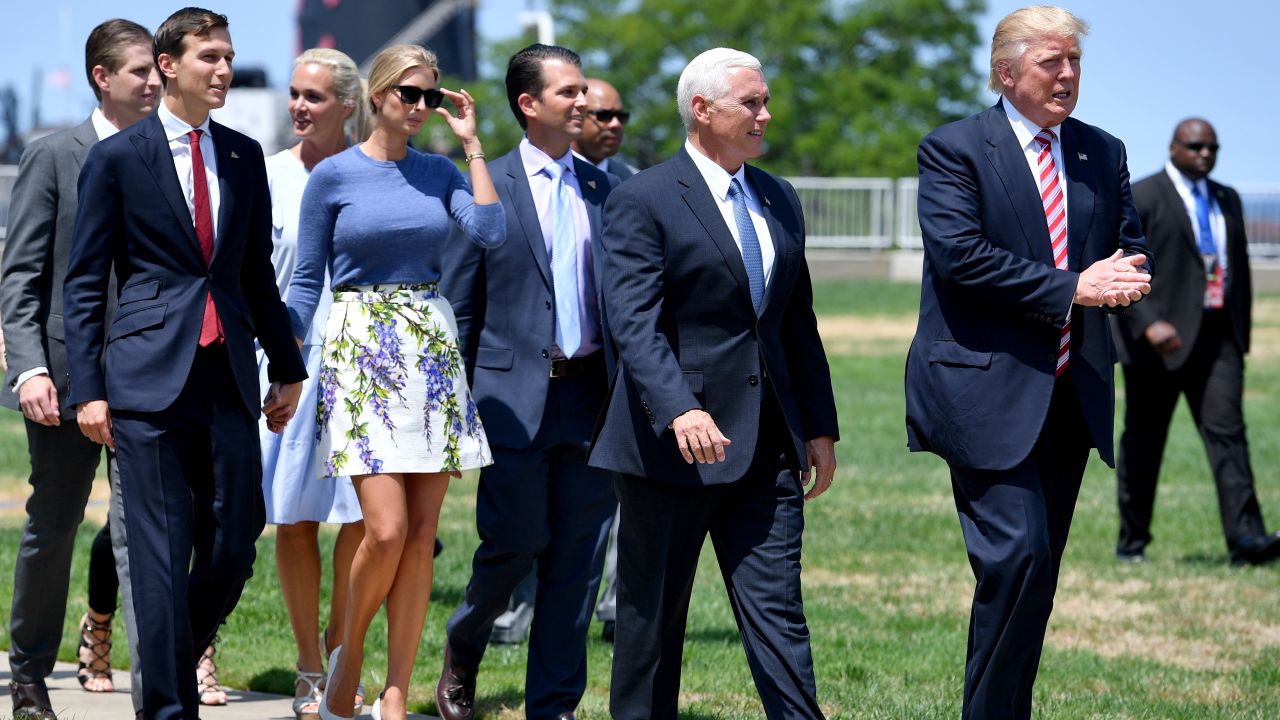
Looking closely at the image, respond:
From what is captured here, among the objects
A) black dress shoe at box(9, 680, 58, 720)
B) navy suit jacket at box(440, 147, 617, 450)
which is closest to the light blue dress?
navy suit jacket at box(440, 147, 617, 450)

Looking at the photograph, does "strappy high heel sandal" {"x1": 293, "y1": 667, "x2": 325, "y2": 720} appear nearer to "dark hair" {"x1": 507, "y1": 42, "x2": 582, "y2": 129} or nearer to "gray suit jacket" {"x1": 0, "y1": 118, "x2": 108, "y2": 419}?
"gray suit jacket" {"x1": 0, "y1": 118, "x2": 108, "y2": 419}

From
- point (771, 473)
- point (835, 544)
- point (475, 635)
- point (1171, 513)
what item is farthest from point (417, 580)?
point (1171, 513)

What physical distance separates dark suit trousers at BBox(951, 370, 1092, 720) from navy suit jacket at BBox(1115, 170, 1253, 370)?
5.14 metres

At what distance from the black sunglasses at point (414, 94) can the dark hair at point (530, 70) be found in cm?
46

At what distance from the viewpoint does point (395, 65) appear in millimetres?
5988

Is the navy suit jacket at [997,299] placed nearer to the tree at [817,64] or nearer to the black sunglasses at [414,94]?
the black sunglasses at [414,94]

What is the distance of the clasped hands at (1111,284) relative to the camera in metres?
4.86

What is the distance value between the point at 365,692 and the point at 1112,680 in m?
2.86

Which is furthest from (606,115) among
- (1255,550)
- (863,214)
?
(863,214)

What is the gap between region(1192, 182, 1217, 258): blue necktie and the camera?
10516 mm

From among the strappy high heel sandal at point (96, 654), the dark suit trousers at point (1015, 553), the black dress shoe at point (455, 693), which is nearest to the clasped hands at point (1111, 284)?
the dark suit trousers at point (1015, 553)

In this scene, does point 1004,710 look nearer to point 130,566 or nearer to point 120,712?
point 130,566

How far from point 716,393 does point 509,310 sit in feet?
4.38

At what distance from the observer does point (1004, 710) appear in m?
5.18
